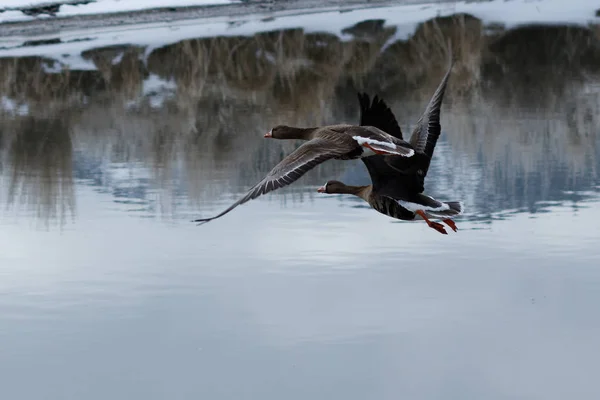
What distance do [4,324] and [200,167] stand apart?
480 cm

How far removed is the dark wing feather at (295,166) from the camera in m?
7.80

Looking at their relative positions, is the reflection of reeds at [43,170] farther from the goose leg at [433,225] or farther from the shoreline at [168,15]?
the shoreline at [168,15]

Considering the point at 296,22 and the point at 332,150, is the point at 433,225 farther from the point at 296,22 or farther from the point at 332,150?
the point at 296,22

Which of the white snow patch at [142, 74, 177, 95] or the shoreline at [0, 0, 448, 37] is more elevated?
the shoreline at [0, 0, 448, 37]

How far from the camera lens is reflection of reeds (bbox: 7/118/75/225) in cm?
1220

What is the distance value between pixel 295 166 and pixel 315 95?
904 centimetres

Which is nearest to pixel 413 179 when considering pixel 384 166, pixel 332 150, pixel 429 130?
pixel 384 166

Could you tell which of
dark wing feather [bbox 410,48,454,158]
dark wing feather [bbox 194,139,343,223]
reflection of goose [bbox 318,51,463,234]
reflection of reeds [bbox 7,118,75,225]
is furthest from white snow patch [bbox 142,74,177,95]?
dark wing feather [bbox 194,139,343,223]

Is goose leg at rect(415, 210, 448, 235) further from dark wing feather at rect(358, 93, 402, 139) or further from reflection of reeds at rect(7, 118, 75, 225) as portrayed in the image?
reflection of reeds at rect(7, 118, 75, 225)

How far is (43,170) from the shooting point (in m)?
13.8

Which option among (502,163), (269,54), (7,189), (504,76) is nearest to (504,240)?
(502,163)

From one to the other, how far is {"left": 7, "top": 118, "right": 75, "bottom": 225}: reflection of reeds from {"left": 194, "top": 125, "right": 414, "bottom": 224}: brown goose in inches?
148

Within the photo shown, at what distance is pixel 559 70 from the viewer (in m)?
18.7

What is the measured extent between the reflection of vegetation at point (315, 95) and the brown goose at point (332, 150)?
3554 mm
